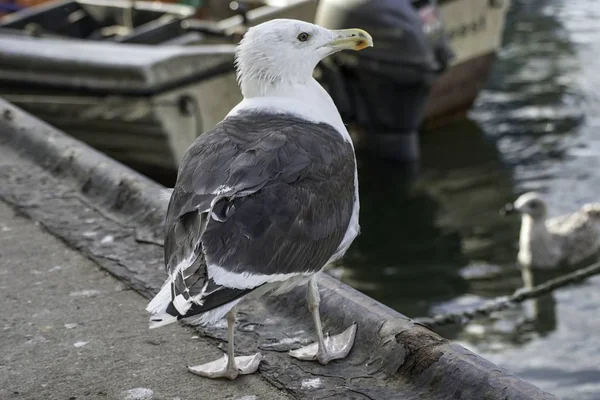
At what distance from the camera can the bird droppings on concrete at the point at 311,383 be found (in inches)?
126

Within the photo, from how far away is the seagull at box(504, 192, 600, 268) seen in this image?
812cm

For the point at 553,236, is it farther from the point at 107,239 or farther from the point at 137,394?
the point at 137,394

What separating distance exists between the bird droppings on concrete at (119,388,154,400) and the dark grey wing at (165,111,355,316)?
384mm

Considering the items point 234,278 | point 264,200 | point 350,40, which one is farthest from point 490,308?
point 234,278

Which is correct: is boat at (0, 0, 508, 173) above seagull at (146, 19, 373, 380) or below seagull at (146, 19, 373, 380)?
below

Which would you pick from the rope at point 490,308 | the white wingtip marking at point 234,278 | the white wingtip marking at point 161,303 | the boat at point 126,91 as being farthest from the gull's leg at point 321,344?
the boat at point 126,91

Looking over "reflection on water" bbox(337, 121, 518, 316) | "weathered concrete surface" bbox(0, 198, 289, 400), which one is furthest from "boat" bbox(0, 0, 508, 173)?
"weathered concrete surface" bbox(0, 198, 289, 400)

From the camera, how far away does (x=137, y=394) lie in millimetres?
3139

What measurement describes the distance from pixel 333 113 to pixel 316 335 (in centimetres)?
75

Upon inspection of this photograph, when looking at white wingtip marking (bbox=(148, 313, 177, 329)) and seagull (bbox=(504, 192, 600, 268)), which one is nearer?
white wingtip marking (bbox=(148, 313, 177, 329))

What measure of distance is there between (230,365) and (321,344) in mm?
302

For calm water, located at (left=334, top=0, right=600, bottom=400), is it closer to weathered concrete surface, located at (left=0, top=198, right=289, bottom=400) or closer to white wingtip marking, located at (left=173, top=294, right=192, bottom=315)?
weathered concrete surface, located at (left=0, top=198, right=289, bottom=400)

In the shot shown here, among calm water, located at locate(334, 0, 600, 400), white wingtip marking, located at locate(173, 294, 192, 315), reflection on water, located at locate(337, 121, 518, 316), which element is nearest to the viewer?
white wingtip marking, located at locate(173, 294, 192, 315)

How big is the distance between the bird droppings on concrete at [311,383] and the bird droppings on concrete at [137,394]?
456mm
